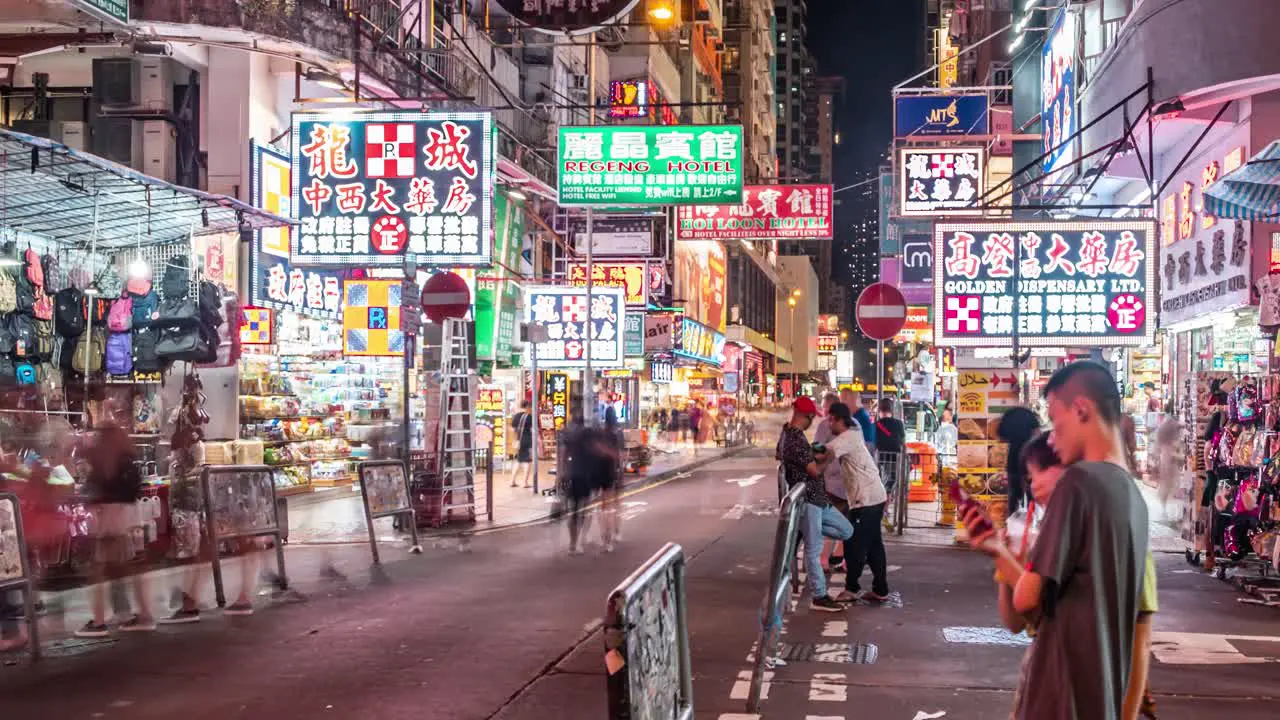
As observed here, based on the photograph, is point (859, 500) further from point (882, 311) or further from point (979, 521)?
point (979, 521)

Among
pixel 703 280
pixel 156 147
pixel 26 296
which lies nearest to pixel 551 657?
pixel 26 296

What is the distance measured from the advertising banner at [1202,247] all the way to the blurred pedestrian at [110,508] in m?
12.5

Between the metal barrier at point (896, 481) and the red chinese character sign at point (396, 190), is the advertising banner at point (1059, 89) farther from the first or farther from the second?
the red chinese character sign at point (396, 190)

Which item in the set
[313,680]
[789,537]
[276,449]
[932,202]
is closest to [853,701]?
[789,537]

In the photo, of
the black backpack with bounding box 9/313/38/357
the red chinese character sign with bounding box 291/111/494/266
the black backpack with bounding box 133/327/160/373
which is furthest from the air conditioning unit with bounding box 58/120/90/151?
the black backpack with bounding box 9/313/38/357

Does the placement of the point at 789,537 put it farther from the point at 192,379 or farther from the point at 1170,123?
the point at 1170,123

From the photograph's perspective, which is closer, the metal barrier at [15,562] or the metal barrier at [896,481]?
the metal barrier at [15,562]

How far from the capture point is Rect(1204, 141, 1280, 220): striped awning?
444 inches

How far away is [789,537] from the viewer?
8.37m

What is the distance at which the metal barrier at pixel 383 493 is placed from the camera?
50.1ft

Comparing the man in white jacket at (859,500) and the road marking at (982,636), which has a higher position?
the man in white jacket at (859,500)

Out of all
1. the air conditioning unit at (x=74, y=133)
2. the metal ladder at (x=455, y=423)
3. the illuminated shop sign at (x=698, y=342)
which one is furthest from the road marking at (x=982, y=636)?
the illuminated shop sign at (x=698, y=342)

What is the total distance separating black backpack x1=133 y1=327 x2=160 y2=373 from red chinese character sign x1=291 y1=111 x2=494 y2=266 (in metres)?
4.49

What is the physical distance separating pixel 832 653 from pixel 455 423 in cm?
984
